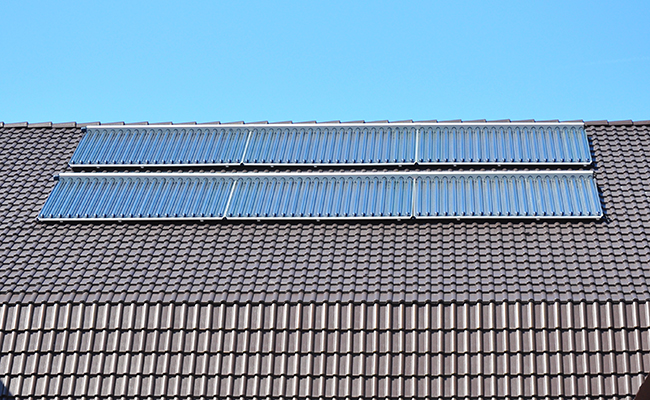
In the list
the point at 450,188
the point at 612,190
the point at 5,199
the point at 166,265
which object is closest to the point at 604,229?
the point at 612,190

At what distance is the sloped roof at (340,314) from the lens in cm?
935

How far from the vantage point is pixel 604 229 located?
1146 cm

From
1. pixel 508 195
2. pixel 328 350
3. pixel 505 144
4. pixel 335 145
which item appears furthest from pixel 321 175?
pixel 328 350

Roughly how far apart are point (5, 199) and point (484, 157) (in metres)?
7.75

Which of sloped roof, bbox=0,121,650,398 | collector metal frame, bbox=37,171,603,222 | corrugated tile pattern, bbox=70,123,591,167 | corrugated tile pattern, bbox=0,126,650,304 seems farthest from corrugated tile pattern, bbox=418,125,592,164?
sloped roof, bbox=0,121,650,398

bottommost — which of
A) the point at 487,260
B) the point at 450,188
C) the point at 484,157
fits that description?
the point at 487,260

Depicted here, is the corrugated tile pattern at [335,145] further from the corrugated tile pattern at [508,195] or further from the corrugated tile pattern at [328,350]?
the corrugated tile pattern at [328,350]

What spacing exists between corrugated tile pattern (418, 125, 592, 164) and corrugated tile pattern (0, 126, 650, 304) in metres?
0.92

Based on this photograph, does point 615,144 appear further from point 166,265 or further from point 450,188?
point 166,265

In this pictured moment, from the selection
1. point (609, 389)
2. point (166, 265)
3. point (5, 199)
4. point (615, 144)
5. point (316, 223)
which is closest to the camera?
point (609, 389)

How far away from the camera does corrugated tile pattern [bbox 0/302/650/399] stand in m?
9.26

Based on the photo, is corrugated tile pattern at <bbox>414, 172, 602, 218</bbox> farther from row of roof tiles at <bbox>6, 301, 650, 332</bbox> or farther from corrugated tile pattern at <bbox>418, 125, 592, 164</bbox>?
row of roof tiles at <bbox>6, 301, 650, 332</bbox>

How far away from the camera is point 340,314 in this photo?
9805 millimetres

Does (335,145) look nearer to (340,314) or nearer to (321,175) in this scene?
(321,175)
